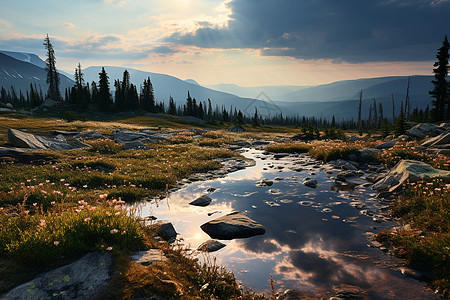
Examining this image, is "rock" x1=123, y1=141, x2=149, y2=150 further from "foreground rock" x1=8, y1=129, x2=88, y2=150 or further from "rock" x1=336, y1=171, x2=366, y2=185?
"rock" x1=336, y1=171, x2=366, y2=185

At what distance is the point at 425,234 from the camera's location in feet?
20.4

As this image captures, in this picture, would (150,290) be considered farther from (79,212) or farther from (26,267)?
(79,212)

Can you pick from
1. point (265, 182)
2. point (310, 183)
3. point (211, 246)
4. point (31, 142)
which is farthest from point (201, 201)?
point (31, 142)

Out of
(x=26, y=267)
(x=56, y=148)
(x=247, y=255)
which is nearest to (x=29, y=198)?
(x=26, y=267)

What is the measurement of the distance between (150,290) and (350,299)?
3.47m

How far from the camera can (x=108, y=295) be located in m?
3.52

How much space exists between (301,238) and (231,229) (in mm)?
1941

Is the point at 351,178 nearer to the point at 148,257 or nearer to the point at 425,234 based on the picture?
the point at 425,234

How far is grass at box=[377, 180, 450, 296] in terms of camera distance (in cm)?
484

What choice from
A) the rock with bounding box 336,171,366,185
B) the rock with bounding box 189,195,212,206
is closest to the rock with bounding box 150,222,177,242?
the rock with bounding box 189,195,212,206

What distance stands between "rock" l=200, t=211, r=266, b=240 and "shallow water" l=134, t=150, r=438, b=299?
234 millimetres

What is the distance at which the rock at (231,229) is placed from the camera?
689 centimetres

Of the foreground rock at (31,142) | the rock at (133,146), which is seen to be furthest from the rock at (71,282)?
the rock at (133,146)

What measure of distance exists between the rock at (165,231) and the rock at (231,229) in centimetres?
96
